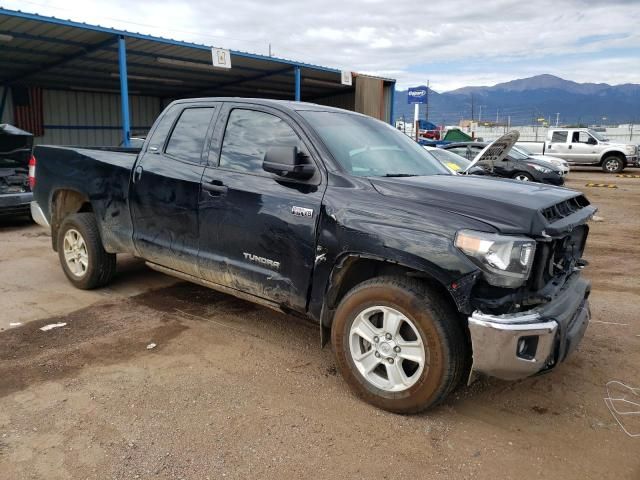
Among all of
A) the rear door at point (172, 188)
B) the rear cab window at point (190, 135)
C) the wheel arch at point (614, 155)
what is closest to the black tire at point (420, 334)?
the rear door at point (172, 188)

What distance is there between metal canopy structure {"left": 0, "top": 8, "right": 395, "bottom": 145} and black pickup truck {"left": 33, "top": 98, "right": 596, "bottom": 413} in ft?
29.1

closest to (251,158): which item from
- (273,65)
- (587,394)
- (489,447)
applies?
(489,447)

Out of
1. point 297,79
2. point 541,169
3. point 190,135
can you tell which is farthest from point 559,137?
point 190,135

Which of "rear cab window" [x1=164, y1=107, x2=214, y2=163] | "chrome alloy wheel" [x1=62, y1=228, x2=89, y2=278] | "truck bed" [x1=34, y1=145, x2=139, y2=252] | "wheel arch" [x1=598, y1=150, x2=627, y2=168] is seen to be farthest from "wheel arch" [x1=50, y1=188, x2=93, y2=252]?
"wheel arch" [x1=598, y1=150, x2=627, y2=168]

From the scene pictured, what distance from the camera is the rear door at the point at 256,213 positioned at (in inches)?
134

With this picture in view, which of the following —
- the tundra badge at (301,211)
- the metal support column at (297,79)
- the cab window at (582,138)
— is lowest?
the tundra badge at (301,211)

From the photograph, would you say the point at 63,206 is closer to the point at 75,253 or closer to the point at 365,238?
the point at 75,253

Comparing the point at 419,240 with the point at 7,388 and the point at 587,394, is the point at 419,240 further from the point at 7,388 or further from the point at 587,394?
the point at 7,388

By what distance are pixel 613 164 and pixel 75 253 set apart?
23753 mm

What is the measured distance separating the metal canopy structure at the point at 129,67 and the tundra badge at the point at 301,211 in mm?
10051

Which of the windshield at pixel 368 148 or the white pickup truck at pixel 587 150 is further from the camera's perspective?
the white pickup truck at pixel 587 150

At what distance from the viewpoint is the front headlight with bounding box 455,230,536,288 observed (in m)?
2.71

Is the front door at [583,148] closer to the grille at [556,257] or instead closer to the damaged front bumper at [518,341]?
the grille at [556,257]

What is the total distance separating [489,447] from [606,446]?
0.64 metres
